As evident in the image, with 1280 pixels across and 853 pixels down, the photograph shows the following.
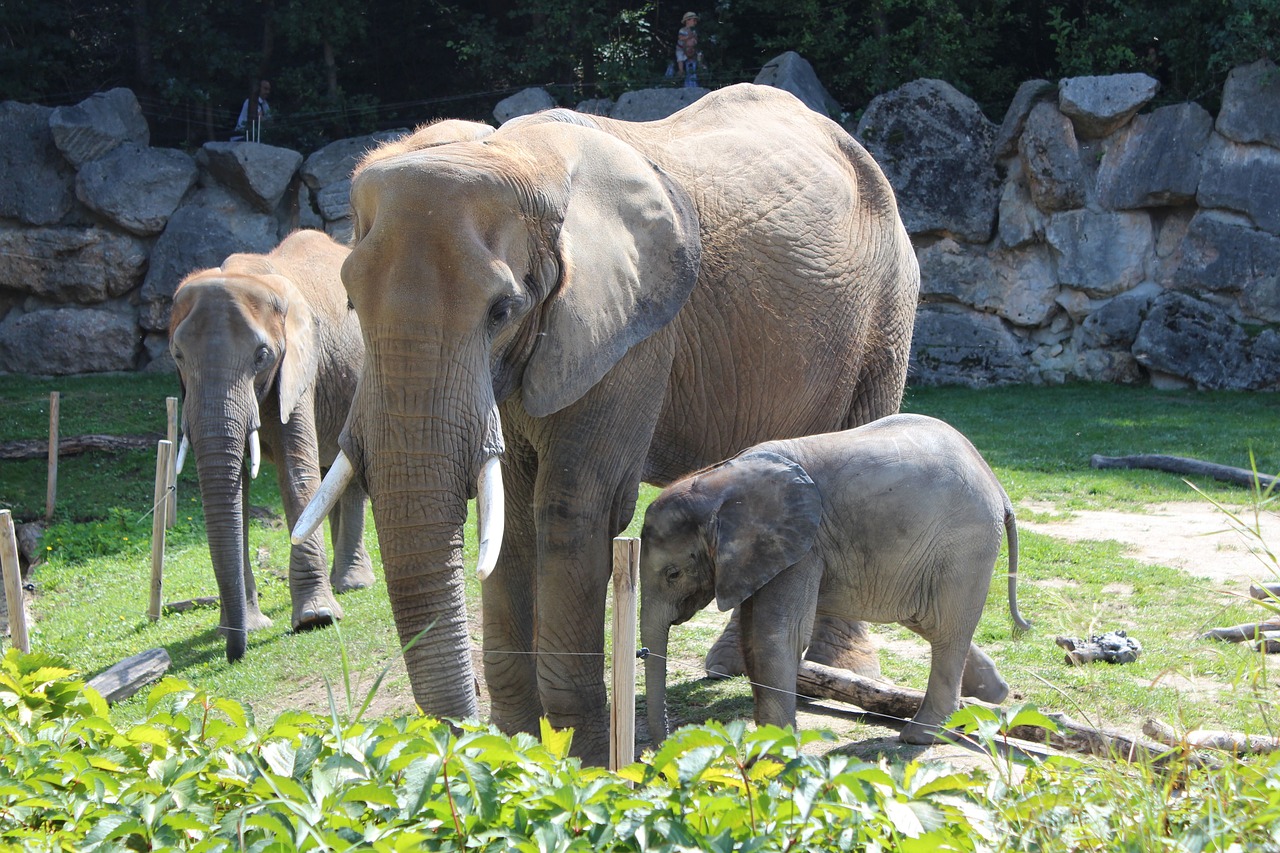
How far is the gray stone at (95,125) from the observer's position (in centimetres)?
1684

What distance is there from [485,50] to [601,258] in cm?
1403

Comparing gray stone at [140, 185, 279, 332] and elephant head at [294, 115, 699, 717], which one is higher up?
elephant head at [294, 115, 699, 717]

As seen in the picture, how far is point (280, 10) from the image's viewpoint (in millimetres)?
17984

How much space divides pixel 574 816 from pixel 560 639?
8.08 feet

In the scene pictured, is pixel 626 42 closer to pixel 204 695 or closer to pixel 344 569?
pixel 344 569

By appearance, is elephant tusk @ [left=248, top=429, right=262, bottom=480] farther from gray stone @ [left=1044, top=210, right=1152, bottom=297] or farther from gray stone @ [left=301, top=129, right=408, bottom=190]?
gray stone @ [left=1044, top=210, right=1152, bottom=297]

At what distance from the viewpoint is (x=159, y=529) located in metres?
8.31

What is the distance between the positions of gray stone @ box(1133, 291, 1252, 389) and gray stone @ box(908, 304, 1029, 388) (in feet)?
5.58

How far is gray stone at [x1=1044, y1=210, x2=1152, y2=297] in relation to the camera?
54.0 feet

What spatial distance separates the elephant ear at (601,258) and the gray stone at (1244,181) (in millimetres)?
12993

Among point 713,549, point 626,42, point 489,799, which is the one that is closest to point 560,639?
point 713,549

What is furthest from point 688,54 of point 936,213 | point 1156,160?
point 1156,160

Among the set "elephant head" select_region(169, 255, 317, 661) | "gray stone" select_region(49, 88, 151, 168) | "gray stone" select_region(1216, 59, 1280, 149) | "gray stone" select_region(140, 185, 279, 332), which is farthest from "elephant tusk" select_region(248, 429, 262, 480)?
"gray stone" select_region(1216, 59, 1280, 149)

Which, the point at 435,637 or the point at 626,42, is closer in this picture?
the point at 435,637
